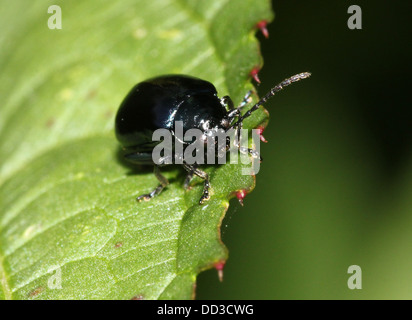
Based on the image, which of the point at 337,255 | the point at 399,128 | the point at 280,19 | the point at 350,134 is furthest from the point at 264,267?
the point at 280,19

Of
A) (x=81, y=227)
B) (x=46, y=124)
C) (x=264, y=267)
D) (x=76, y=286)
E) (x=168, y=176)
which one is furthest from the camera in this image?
(x=264, y=267)

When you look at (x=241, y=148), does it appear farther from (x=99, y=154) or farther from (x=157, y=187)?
(x=99, y=154)

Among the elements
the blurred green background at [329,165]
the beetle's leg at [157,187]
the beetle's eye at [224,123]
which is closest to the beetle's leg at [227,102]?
the beetle's eye at [224,123]

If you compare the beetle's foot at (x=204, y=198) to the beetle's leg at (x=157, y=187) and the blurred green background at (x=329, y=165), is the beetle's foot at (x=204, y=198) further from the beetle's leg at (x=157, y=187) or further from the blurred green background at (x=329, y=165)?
the blurred green background at (x=329, y=165)

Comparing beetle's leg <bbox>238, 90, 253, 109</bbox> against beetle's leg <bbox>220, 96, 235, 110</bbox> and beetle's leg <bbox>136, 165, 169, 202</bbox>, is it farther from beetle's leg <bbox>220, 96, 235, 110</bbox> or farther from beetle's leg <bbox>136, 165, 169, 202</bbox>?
beetle's leg <bbox>136, 165, 169, 202</bbox>

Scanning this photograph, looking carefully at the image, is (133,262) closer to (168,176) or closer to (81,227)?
(81,227)

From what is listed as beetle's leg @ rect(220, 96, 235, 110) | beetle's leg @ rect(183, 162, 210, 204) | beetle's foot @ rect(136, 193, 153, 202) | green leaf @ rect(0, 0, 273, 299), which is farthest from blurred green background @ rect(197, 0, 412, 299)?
beetle's foot @ rect(136, 193, 153, 202)
